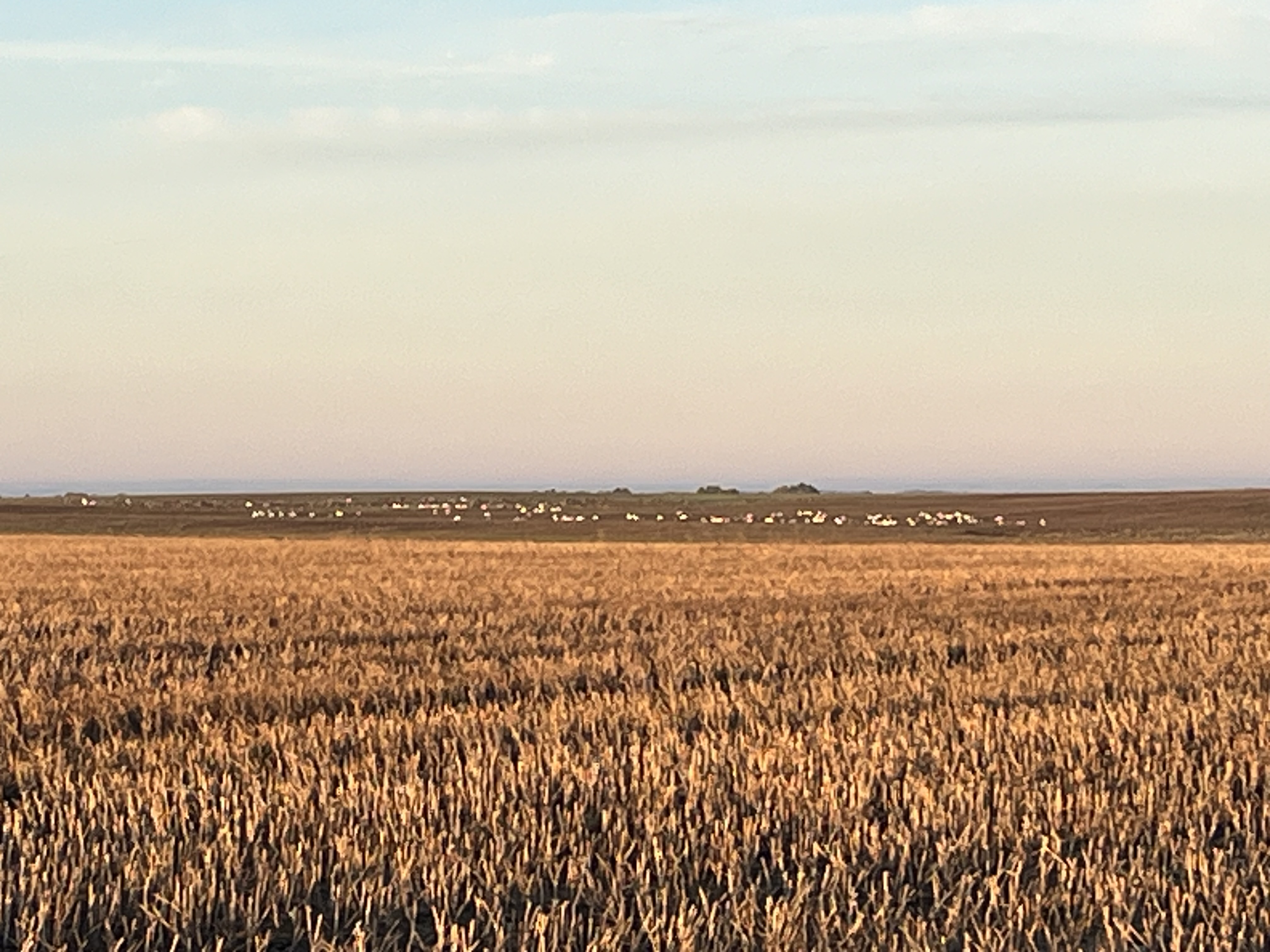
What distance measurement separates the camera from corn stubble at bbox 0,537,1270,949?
598 centimetres

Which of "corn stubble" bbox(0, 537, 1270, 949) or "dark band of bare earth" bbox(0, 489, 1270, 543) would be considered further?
"dark band of bare earth" bbox(0, 489, 1270, 543)

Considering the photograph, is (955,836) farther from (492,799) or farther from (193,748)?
(193,748)

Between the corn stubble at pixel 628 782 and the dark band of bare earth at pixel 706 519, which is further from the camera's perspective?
the dark band of bare earth at pixel 706 519

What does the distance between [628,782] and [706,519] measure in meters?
70.1

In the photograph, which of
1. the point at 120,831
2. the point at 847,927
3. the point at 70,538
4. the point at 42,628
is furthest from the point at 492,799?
the point at 70,538

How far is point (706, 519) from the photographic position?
3093 inches

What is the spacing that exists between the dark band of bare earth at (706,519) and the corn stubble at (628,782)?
36.1 meters

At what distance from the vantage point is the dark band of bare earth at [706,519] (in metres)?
60.1

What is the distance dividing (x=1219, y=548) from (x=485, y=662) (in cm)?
3524

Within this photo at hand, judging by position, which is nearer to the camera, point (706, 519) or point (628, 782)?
point (628, 782)

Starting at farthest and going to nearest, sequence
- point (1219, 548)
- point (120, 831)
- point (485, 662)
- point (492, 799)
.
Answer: point (1219, 548) < point (485, 662) < point (492, 799) < point (120, 831)

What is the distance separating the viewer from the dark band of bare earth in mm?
60094

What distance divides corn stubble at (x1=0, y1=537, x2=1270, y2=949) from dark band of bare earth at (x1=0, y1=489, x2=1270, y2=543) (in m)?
36.1

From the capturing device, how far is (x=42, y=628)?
1809 centimetres
